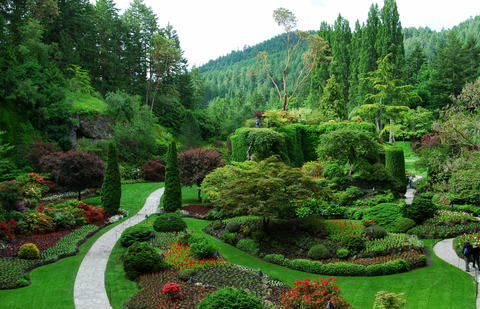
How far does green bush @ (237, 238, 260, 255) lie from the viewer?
1394 centimetres

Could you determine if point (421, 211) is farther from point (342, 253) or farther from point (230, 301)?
point (230, 301)

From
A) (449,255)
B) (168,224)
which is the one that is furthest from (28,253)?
(449,255)

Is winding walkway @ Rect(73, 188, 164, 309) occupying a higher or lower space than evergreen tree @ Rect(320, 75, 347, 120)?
lower

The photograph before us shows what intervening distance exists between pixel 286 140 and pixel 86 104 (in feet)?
68.8

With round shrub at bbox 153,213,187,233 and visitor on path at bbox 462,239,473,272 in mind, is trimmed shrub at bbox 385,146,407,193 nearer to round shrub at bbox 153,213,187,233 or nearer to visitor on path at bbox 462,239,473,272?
visitor on path at bbox 462,239,473,272

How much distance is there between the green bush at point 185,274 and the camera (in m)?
10.7

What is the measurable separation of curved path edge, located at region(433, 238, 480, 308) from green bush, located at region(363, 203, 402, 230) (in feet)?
7.24

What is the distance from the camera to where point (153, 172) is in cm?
3059

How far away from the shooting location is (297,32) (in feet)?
113

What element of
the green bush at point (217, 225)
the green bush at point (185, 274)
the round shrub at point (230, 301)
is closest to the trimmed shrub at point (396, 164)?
the green bush at point (217, 225)

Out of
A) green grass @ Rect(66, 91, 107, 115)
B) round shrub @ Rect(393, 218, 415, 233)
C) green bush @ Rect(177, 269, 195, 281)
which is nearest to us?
green bush @ Rect(177, 269, 195, 281)

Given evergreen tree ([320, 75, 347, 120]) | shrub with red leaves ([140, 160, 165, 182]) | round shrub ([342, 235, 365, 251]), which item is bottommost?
round shrub ([342, 235, 365, 251])

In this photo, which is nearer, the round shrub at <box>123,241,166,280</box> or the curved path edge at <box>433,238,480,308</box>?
the curved path edge at <box>433,238,480,308</box>

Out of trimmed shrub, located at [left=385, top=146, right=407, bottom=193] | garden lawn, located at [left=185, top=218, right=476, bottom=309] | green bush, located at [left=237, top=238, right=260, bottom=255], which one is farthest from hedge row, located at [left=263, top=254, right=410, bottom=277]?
trimmed shrub, located at [left=385, top=146, right=407, bottom=193]
